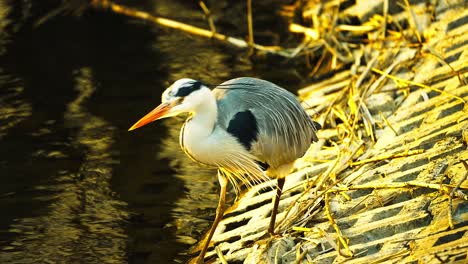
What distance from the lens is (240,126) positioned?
590 centimetres

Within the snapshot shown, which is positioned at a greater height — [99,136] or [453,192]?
[99,136]

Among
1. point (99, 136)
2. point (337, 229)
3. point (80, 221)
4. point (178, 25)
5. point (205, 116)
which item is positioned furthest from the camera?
point (178, 25)

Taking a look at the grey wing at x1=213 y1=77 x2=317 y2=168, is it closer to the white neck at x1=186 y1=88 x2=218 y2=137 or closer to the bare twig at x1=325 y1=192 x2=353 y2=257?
the white neck at x1=186 y1=88 x2=218 y2=137

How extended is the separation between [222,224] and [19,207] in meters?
1.51

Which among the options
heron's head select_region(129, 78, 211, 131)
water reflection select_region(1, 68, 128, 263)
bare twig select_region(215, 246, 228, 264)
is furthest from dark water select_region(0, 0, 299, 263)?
heron's head select_region(129, 78, 211, 131)

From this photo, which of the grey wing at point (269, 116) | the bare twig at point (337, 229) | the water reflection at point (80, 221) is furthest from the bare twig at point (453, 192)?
the water reflection at point (80, 221)

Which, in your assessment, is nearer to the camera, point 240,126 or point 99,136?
point 240,126

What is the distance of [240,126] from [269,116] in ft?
0.85

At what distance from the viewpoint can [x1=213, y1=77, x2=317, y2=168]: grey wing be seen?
598 cm

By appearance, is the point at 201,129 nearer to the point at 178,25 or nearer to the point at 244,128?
the point at 244,128

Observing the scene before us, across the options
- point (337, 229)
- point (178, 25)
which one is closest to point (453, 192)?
point (337, 229)

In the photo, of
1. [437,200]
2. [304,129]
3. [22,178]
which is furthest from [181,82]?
[22,178]

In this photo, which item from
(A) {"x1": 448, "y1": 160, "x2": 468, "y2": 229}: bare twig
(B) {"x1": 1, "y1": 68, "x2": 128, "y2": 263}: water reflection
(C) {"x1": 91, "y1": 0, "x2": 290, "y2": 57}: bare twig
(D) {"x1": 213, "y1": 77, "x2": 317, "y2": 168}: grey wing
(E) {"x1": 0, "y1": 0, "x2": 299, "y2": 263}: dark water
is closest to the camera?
(A) {"x1": 448, "y1": 160, "x2": 468, "y2": 229}: bare twig

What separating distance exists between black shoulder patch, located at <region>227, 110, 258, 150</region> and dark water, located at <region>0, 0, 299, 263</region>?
3.57ft
